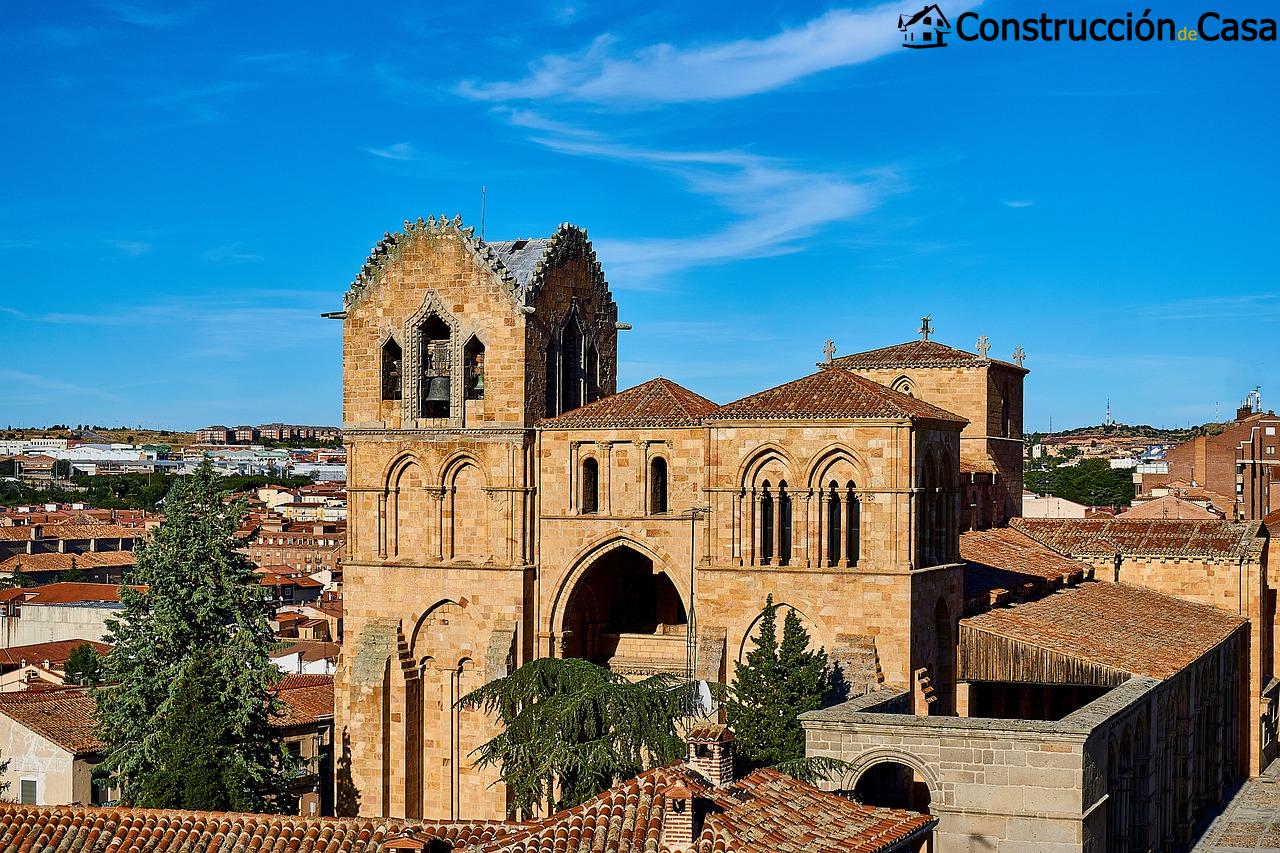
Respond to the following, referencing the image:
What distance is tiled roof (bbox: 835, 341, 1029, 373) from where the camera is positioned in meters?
51.6

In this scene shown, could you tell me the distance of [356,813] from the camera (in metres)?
38.1

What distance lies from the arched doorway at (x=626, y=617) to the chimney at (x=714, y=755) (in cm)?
1397

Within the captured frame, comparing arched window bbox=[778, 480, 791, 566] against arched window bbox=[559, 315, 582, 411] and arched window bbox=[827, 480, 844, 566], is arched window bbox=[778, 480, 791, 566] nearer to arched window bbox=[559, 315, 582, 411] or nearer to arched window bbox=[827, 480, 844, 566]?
arched window bbox=[827, 480, 844, 566]

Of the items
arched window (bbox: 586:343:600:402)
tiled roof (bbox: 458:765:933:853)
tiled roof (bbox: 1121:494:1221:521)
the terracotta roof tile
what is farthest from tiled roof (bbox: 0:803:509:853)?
tiled roof (bbox: 1121:494:1221:521)

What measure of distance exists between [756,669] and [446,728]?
31.7 ft

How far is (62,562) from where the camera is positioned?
4358 inches

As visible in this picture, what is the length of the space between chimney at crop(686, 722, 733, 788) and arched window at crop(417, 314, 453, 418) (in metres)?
17.3

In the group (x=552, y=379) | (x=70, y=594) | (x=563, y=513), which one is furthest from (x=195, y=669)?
(x=70, y=594)

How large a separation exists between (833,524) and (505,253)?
11514 millimetres

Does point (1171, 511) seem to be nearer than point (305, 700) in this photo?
No

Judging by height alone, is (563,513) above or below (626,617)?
above

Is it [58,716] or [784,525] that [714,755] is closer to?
[784,525]

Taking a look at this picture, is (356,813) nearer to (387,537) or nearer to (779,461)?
(387,537)

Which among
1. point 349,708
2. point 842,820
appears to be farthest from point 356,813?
point 842,820
